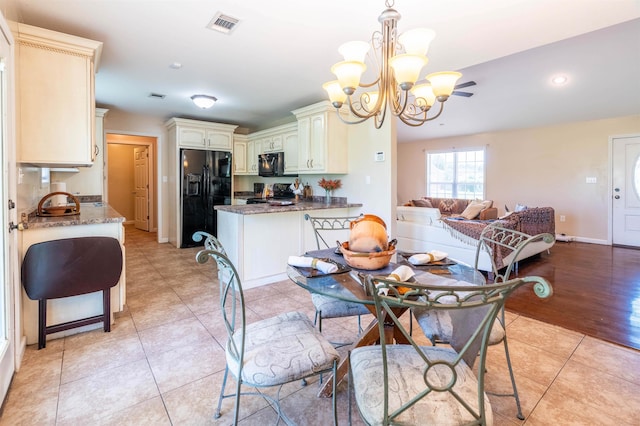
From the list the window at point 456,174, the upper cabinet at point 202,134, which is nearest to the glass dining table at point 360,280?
the upper cabinet at point 202,134

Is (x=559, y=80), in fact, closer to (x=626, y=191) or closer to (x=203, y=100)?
(x=626, y=191)

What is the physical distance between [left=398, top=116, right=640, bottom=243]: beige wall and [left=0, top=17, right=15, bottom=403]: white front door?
312 inches

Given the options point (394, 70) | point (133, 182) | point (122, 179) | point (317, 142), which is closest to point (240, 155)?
point (317, 142)

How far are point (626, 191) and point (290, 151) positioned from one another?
6.05 metres

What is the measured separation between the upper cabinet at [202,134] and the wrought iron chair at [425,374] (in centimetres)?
516

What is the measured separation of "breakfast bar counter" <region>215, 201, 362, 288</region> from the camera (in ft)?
11.2

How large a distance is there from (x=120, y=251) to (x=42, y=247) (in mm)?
454

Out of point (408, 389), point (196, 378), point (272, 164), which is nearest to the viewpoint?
point (408, 389)

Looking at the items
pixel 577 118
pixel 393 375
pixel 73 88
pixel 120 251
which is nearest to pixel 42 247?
pixel 120 251

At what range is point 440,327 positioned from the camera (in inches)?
63.5

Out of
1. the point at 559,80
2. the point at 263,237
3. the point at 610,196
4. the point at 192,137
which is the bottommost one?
the point at 263,237

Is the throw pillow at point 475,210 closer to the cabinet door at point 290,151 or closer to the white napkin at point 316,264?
the cabinet door at point 290,151

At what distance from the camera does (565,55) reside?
13.6 ft

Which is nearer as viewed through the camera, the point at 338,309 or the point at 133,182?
the point at 338,309
